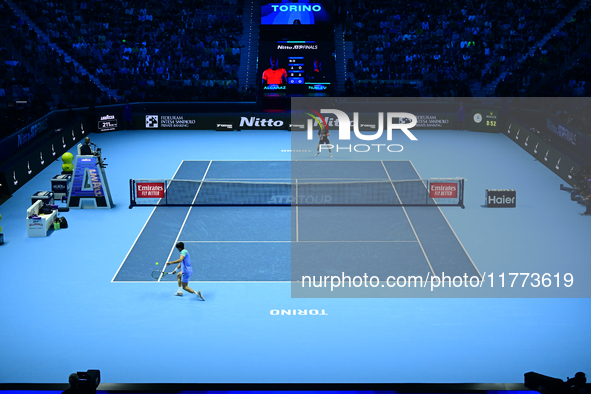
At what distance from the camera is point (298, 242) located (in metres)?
20.4

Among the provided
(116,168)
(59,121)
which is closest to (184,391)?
(116,168)

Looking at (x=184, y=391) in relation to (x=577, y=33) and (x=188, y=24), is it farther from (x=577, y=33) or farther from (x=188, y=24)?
(x=188, y=24)

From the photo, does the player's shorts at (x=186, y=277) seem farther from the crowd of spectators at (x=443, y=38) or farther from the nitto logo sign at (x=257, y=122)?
the crowd of spectators at (x=443, y=38)

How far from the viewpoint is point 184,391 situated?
866 centimetres

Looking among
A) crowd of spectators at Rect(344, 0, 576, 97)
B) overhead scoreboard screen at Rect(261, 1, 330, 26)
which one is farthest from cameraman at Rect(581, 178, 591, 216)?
overhead scoreboard screen at Rect(261, 1, 330, 26)

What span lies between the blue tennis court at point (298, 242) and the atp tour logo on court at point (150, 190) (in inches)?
31.6

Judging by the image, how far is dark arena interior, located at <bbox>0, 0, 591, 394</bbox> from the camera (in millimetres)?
13969

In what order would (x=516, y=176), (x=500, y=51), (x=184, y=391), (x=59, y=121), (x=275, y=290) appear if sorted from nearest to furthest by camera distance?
(x=184, y=391)
(x=275, y=290)
(x=516, y=176)
(x=59, y=121)
(x=500, y=51)

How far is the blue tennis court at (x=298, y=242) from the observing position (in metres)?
18.3

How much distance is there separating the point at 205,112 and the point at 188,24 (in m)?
10.4

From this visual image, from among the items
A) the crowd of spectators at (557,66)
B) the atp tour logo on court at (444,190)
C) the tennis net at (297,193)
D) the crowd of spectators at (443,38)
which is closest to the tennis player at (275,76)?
the crowd of spectators at (443,38)

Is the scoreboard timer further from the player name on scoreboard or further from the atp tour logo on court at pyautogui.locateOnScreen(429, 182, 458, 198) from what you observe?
the atp tour logo on court at pyautogui.locateOnScreen(429, 182, 458, 198)

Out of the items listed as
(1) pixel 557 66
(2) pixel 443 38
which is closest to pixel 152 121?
(2) pixel 443 38

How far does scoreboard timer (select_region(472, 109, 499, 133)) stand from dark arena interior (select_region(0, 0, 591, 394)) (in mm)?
100
